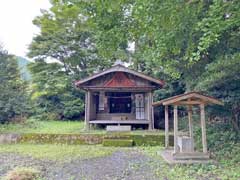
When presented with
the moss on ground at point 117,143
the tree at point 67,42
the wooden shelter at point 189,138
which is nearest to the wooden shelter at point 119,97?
the moss on ground at point 117,143

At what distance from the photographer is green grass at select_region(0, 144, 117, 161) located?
874 centimetres

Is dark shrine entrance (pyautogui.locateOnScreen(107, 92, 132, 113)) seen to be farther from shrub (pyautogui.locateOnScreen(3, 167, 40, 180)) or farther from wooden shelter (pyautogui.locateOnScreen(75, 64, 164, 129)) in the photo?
shrub (pyautogui.locateOnScreen(3, 167, 40, 180))

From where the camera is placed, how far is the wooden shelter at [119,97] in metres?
14.6

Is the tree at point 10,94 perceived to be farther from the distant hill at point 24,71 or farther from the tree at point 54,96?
the tree at point 54,96

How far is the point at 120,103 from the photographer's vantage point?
1705 cm

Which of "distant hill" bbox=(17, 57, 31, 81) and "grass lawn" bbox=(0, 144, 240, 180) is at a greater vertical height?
"distant hill" bbox=(17, 57, 31, 81)

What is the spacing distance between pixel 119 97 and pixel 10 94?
6180 mm

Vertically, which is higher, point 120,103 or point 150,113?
point 120,103

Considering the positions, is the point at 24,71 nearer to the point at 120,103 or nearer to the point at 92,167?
the point at 120,103

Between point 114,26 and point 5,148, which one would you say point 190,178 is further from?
point 5,148

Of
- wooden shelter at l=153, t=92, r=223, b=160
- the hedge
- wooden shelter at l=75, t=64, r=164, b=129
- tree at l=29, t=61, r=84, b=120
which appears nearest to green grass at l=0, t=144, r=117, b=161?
the hedge

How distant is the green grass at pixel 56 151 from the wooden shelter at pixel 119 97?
3798mm

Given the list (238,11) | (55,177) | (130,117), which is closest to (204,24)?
(238,11)

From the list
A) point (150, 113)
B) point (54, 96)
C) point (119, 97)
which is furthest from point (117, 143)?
point (54, 96)
